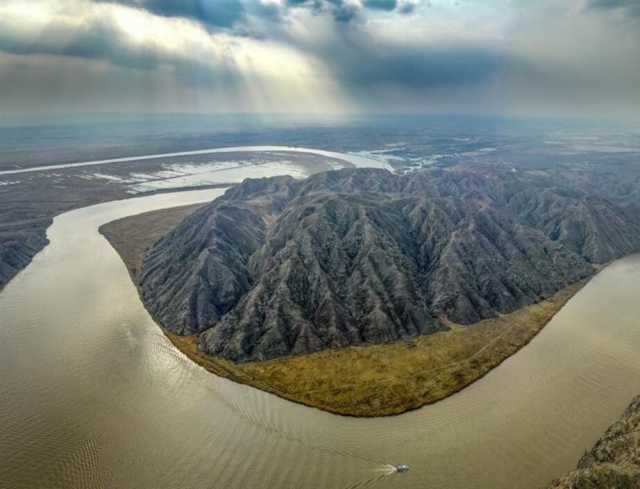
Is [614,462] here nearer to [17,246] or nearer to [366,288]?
[366,288]

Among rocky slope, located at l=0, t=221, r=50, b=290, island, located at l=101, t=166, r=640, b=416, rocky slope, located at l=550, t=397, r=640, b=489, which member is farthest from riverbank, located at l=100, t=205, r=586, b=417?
rocky slope, located at l=0, t=221, r=50, b=290

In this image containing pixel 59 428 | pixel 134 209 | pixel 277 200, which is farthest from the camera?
pixel 134 209

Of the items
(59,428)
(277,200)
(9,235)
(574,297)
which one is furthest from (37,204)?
(574,297)

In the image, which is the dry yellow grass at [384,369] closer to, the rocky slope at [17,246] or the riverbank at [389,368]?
the riverbank at [389,368]

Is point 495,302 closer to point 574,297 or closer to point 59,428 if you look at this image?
point 574,297

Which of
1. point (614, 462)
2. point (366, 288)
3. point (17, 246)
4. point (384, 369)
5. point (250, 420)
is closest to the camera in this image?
point (614, 462)

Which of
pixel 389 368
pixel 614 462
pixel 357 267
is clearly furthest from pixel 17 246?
pixel 614 462

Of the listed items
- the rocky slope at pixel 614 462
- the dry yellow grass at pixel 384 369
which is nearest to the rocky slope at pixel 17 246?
the dry yellow grass at pixel 384 369
